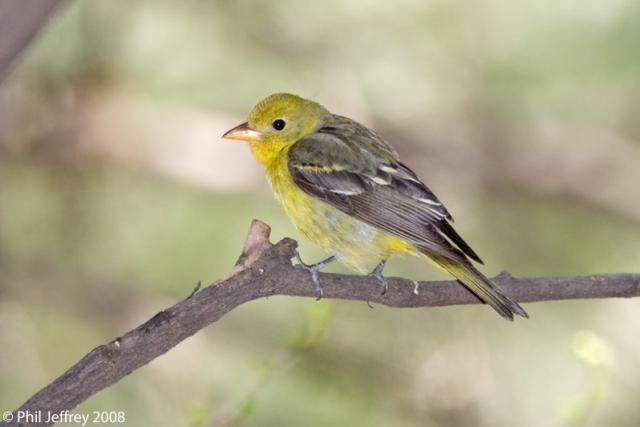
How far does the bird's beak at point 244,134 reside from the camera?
4.83 m

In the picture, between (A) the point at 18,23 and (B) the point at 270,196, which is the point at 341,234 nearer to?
(A) the point at 18,23

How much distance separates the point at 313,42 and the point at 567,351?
262 centimetres

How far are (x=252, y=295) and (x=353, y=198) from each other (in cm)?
116

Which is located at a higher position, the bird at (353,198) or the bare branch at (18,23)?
the bare branch at (18,23)

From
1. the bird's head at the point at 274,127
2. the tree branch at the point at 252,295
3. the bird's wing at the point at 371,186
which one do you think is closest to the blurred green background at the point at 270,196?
the bird's head at the point at 274,127

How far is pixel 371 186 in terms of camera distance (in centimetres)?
450

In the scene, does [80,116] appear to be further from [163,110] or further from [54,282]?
[54,282]

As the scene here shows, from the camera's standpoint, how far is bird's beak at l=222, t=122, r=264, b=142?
4.83 metres

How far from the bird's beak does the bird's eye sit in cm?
8

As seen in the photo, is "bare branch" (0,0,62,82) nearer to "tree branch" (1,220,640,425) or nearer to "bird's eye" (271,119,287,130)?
"tree branch" (1,220,640,425)

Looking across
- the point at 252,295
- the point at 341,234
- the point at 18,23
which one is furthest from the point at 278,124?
the point at 18,23

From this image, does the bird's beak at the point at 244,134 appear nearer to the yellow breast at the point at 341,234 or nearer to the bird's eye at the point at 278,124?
the bird's eye at the point at 278,124

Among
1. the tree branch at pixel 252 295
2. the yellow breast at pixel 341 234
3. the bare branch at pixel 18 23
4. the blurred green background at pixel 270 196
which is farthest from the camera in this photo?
the blurred green background at pixel 270 196

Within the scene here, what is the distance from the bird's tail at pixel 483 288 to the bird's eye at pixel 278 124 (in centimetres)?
131
